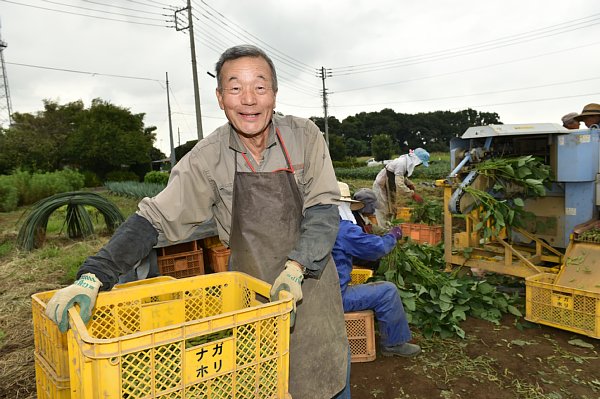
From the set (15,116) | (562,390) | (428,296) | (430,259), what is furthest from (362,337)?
(15,116)

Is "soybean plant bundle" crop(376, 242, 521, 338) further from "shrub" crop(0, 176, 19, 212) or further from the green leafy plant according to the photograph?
"shrub" crop(0, 176, 19, 212)

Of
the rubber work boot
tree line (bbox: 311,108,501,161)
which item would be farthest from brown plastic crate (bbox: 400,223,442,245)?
tree line (bbox: 311,108,501,161)

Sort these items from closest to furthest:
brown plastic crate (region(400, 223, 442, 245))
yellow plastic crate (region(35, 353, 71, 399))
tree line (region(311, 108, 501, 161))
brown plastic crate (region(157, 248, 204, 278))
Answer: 1. yellow plastic crate (region(35, 353, 71, 399))
2. brown plastic crate (region(157, 248, 204, 278))
3. brown plastic crate (region(400, 223, 442, 245))
4. tree line (region(311, 108, 501, 161))

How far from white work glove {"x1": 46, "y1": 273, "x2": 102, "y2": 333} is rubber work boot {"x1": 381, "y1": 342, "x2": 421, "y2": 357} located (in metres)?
2.76

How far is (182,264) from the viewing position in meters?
4.95

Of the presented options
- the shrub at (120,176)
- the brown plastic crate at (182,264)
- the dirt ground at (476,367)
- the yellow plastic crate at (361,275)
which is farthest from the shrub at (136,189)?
the shrub at (120,176)

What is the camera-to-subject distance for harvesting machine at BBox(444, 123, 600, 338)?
12.4ft

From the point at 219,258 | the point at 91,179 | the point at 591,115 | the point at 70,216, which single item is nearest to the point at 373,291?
the point at 219,258

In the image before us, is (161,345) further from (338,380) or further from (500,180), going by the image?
(500,180)

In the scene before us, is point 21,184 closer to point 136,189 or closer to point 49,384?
point 136,189

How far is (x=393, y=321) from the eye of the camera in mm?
3572

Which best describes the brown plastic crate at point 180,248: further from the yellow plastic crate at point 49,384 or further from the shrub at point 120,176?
the shrub at point 120,176

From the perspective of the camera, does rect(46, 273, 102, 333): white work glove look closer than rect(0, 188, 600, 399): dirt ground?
Yes

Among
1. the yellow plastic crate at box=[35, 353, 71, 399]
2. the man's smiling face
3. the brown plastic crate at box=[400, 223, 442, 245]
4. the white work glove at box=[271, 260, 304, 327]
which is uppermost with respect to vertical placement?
the man's smiling face
